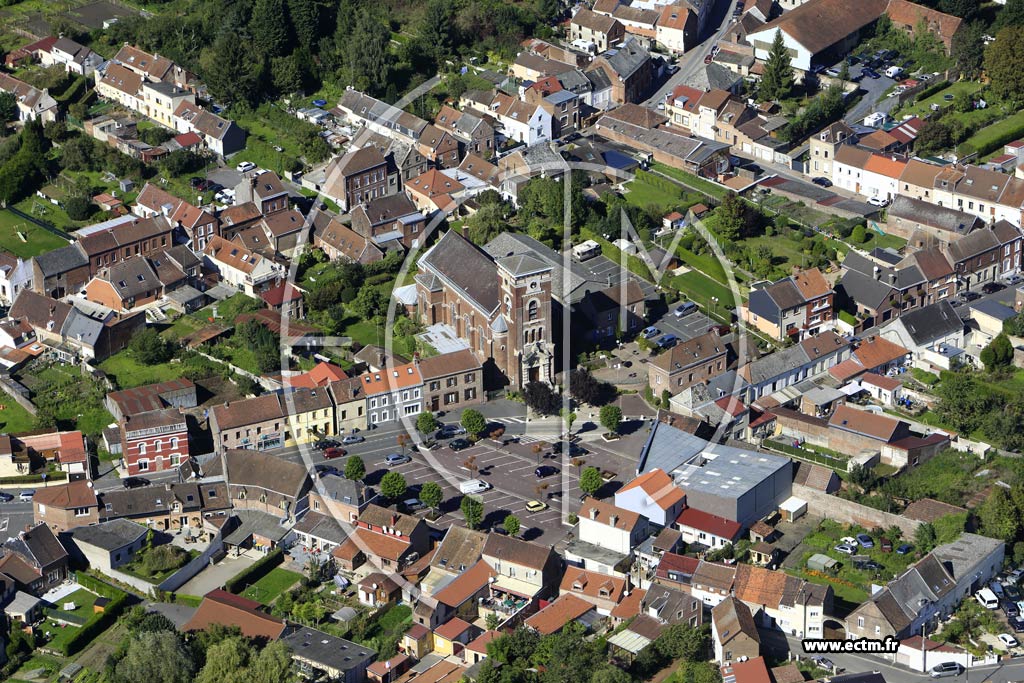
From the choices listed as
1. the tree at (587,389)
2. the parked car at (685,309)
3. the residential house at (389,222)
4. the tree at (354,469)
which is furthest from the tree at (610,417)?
the residential house at (389,222)

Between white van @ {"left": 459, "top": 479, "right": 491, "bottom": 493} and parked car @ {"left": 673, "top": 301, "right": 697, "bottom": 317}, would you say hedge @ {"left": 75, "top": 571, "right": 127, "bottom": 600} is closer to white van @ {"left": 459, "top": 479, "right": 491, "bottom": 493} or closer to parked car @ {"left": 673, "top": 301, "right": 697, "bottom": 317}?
white van @ {"left": 459, "top": 479, "right": 491, "bottom": 493}

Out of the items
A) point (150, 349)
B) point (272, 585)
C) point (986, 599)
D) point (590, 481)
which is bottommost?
point (272, 585)

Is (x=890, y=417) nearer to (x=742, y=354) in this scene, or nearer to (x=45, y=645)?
(x=742, y=354)

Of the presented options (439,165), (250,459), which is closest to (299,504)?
(250,459)

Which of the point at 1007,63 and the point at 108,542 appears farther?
the point at 1007,63

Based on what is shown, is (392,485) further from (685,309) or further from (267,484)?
(685,309)

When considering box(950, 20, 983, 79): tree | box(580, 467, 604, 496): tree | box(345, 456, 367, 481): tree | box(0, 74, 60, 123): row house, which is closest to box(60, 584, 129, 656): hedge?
box(345, 456, 367, 481): tree

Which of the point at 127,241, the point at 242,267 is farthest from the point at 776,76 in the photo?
the point at 127,241

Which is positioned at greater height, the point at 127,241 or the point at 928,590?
the point at 127,241
